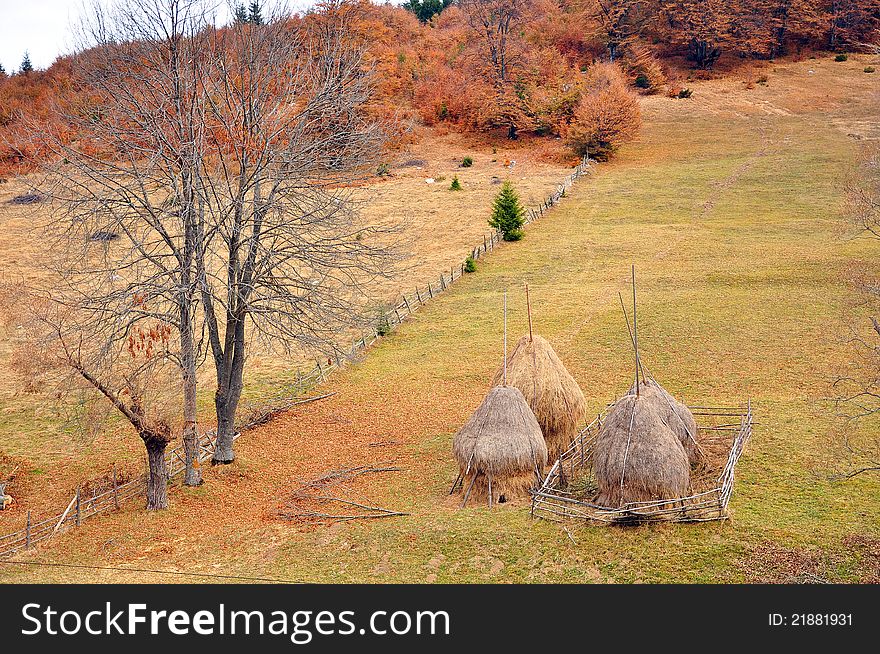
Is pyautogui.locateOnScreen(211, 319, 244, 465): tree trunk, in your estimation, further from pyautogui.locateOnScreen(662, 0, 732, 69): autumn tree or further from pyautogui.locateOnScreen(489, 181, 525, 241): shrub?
pyautogui.locateOnScreen(662, 0, 732, 69): autumn tree

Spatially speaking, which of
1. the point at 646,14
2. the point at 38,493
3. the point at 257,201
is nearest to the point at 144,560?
the point at 38,493

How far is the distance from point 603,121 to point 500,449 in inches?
1772

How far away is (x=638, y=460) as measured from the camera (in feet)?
56.2

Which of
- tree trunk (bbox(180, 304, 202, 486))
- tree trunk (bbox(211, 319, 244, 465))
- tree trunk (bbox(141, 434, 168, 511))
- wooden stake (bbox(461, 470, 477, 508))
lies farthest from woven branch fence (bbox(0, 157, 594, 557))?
wooden stake (bbox(461, 470, 477, 508))

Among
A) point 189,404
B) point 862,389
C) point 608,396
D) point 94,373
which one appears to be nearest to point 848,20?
point 862,389

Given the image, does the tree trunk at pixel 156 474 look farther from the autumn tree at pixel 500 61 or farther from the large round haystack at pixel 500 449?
the autumn tree at pixel 500 61

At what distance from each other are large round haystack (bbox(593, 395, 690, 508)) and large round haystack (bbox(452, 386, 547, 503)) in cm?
173

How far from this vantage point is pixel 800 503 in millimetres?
17422

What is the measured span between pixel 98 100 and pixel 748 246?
30.0 meters

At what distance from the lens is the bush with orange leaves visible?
59.0m

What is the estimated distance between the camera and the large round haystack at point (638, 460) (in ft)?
55.8

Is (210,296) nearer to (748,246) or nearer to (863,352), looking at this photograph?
(863,352)

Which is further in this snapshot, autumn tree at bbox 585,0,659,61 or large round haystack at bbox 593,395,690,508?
autumn tree at bbox 585,0,659,61

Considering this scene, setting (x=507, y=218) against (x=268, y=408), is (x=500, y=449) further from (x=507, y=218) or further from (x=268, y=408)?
(x=507, y=218)
